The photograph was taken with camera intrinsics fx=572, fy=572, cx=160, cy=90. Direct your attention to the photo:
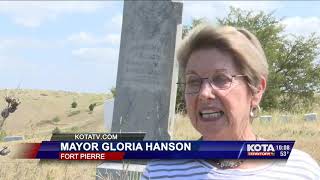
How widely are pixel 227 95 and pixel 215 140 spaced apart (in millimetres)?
190

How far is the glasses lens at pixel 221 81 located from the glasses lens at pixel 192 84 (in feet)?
0.20

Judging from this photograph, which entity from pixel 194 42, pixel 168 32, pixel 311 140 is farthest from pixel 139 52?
pixel 194 42

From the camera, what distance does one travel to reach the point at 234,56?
230 centimetres

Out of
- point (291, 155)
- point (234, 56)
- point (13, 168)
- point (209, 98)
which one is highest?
point (234, 56)

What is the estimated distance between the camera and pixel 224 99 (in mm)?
2240

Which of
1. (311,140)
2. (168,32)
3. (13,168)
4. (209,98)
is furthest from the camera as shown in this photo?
(311,140)

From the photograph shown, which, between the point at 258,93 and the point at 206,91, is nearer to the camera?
the point at 206,91

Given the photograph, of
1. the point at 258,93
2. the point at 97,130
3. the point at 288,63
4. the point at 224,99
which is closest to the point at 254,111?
the point at 258,93

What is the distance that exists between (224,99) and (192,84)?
148mm

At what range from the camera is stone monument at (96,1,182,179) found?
718 centimetres

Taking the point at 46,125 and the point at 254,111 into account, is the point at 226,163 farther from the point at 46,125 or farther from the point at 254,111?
the point at 46,125

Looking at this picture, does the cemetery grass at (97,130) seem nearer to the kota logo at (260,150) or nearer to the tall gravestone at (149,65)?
the kota logo at (260,150)

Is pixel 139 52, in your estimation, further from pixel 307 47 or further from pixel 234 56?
pixel 307 47

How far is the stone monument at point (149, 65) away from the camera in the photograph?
7176 mm
